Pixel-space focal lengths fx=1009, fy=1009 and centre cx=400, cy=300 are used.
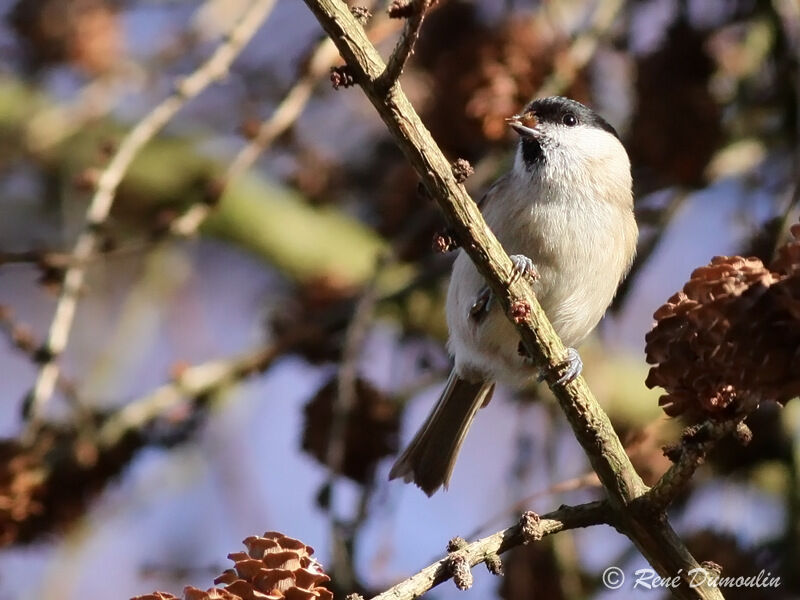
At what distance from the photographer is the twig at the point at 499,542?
136cm

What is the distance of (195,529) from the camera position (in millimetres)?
4324

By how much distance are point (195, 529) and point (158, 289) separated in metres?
1.17

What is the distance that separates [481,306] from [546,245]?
0.23 meters

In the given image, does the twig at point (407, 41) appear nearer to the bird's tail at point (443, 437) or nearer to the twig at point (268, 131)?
the twig at point (268, 131)

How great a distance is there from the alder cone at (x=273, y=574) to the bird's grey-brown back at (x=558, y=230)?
1.23 meters

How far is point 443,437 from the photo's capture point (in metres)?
2.84

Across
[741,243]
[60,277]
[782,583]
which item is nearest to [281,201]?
[60,277]

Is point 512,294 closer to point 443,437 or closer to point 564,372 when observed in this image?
point 564,372

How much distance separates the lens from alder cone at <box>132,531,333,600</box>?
1.35 m

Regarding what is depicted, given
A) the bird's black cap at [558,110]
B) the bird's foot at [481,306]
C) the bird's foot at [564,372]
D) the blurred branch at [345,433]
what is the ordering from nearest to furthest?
the bird's foot at [564,372]
the blurred branch at [345,433]
the bird's foot at [481,306]
the bird's black cap at [558,110]

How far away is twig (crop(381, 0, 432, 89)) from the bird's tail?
1.55 m

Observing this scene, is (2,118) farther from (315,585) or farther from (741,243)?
(315,585)

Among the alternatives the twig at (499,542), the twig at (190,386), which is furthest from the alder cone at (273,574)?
the twig at (190,386)

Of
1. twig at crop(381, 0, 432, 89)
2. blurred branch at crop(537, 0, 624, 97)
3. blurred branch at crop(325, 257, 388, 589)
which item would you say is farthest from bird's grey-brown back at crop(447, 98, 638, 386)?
twig at crop(381, 0, 432, 89)
